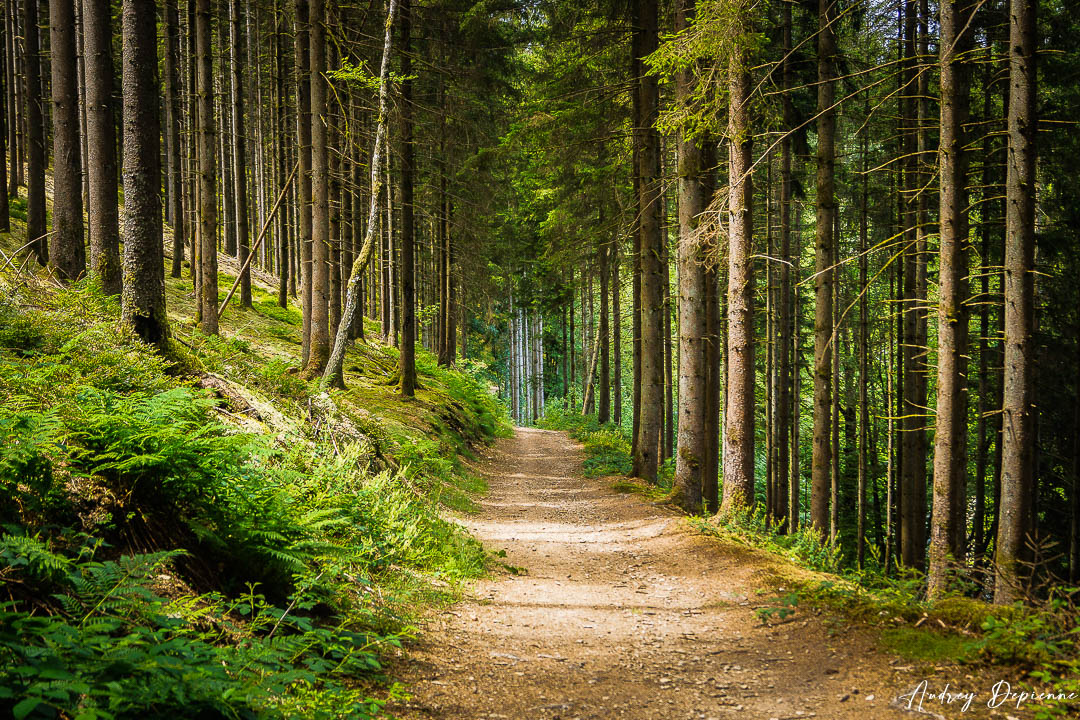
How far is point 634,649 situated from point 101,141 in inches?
323

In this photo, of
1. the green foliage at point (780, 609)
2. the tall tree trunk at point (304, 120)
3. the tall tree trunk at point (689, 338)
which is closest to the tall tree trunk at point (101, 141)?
the tall tree trunk at point (304, 120)

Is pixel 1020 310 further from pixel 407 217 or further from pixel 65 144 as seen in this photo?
pixel 65 144

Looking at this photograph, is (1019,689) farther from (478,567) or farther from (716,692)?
(478,567)

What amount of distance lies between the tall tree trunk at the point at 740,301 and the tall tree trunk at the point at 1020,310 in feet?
10.1

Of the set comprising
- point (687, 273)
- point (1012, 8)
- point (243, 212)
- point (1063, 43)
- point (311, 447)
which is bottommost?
point (311, 447)

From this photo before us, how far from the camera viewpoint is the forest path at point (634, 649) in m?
3.91

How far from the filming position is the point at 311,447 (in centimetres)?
716

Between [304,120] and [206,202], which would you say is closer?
[206,202]

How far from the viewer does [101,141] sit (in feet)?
23.2

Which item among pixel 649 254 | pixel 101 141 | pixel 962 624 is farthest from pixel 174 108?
pixel 962 624

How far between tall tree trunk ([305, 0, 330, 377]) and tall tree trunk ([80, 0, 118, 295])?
488 cm

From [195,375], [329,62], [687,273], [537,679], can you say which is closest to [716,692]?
[537,679]

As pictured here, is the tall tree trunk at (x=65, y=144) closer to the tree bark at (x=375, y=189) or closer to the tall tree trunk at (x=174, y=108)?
the tall tree trunk at (x=174, y=108)

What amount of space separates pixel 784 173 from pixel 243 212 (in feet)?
53.6
